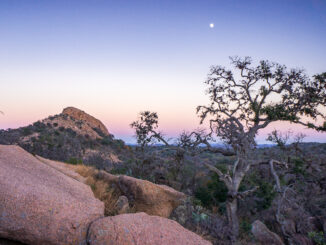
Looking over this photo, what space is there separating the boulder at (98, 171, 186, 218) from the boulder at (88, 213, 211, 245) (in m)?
3.68

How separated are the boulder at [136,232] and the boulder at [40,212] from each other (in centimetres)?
29

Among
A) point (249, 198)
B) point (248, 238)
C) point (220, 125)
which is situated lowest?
point (248, 238)

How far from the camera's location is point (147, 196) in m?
8.20

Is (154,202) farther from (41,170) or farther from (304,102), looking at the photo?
(304,102)

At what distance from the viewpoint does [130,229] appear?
4020 millimetres

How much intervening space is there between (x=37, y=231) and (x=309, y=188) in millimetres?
14014

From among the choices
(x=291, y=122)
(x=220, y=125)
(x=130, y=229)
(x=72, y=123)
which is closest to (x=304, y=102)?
(x=291, y=122)

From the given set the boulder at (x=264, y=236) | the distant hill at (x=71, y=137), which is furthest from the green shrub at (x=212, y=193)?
the distant hill at (x=71, y=137)

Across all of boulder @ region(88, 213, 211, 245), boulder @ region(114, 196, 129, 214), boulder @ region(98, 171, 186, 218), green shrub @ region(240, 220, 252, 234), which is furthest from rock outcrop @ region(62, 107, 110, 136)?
boulder @ region(88, 213, 211, 245)

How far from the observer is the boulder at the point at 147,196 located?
8.09 metres

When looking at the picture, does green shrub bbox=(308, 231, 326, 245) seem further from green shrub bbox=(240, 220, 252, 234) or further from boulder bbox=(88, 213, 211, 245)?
boulder bbox=(88, 213, 211, 245)

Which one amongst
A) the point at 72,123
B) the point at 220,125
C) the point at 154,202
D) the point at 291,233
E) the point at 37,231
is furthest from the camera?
the point at 72,123

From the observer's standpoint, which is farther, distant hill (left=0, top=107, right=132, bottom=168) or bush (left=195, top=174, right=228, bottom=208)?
distant hill (left=0, top=107, right=132, bottom=168)

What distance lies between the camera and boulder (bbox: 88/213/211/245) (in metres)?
3.84
